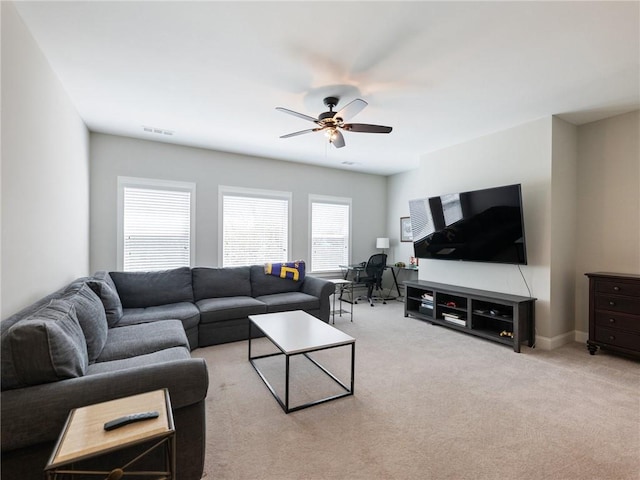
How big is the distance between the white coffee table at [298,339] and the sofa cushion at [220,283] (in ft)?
3.98

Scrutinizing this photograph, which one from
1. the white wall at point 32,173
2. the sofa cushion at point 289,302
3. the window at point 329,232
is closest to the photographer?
the white wall at point 32,173

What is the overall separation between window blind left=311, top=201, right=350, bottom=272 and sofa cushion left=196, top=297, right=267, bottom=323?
2.22 m

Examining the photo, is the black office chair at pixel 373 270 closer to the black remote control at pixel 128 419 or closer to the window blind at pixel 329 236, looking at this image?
the window blind at pixel 329 236

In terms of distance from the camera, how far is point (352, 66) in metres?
2.45

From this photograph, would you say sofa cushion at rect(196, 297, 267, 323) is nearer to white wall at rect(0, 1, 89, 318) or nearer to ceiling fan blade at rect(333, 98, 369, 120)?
white wall at rect(0, 1, 89, 318)

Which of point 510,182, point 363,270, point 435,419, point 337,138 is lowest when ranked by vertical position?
point 435,419

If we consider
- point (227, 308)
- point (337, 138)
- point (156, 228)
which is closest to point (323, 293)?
point (227, 308)

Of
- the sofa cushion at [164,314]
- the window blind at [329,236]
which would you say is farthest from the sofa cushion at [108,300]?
the window blind at [329,236]

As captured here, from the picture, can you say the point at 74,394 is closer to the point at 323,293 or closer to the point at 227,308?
the point at 227,308

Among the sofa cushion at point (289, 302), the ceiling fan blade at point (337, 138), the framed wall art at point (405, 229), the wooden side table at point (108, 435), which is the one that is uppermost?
the ceiling fan blade at point (337, 138)

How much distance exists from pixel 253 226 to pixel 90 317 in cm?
326

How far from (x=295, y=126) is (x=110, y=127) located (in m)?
2.48

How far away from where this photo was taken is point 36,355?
4.36 ft

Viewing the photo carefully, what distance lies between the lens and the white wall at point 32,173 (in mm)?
1784
